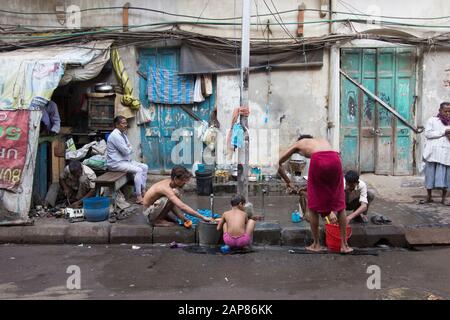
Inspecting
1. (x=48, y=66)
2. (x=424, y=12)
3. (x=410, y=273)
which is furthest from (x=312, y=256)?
(x=424, y=12)

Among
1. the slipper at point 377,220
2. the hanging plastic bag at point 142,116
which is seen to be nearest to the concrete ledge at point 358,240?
the slipper at point 377,220

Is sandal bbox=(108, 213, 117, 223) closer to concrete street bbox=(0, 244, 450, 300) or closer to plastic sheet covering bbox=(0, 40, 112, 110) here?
concrete street bbox=(0, 244, 450, 300)

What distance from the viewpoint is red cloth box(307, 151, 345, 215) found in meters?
6.85

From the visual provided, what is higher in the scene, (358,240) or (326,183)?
(326,183)

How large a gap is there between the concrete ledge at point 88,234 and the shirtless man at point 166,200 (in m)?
0.68

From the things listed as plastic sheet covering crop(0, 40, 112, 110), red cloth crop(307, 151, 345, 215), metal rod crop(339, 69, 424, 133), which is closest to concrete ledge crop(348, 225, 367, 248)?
red cloth crop(307, 151, 345, 215)

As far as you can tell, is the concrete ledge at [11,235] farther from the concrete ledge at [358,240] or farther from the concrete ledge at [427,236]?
the concrete ledge at [427,236]

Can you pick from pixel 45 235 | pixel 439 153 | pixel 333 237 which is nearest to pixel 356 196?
pixel 333 237

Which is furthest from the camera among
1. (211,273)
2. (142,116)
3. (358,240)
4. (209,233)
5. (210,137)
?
(142,116)

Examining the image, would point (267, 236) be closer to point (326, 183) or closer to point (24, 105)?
point (326, 183)

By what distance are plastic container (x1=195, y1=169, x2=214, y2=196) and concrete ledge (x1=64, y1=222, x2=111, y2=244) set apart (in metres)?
2.64

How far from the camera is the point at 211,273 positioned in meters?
6.37

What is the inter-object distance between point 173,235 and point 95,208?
134cm

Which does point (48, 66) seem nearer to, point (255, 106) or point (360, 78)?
point (255, 106)
